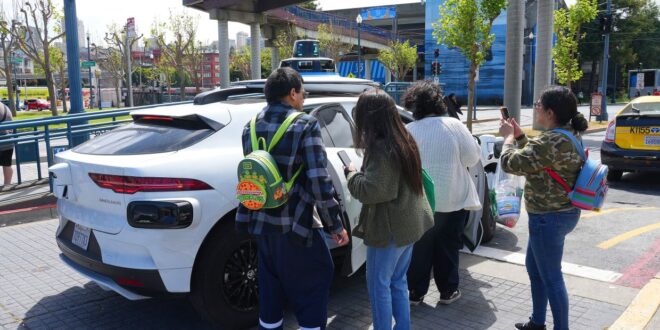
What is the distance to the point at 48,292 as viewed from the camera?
4883 millimetres

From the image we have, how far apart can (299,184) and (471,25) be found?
60.9 ft

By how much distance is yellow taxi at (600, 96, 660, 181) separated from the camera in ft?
30.7

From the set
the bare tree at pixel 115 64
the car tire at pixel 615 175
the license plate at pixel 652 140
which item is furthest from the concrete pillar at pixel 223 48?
the bare tree at pixel 115 64

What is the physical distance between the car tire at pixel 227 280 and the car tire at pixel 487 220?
282 centimetres

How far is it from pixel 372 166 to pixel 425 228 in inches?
22.3

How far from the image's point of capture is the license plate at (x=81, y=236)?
3.88 m

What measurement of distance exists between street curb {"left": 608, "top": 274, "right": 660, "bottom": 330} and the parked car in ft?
6.34

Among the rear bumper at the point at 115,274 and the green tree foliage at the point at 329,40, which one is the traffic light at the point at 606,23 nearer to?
the green tree foliage at the point at 329,40

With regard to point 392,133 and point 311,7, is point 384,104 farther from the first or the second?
point 311,7

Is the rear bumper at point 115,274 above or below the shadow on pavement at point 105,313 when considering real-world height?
above

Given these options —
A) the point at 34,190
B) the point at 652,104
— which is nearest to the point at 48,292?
the point at 34,190

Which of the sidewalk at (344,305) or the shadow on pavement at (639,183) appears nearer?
the sidewalk at (344,305)

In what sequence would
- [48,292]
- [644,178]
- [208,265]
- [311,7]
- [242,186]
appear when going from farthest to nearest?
[311,7]
[644,178]
[48,292]
[208,265]
[242,186]

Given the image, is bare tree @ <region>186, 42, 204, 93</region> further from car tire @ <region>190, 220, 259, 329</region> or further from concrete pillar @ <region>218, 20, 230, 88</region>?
car tire @ <region>190, 220, 259, 329</region>
